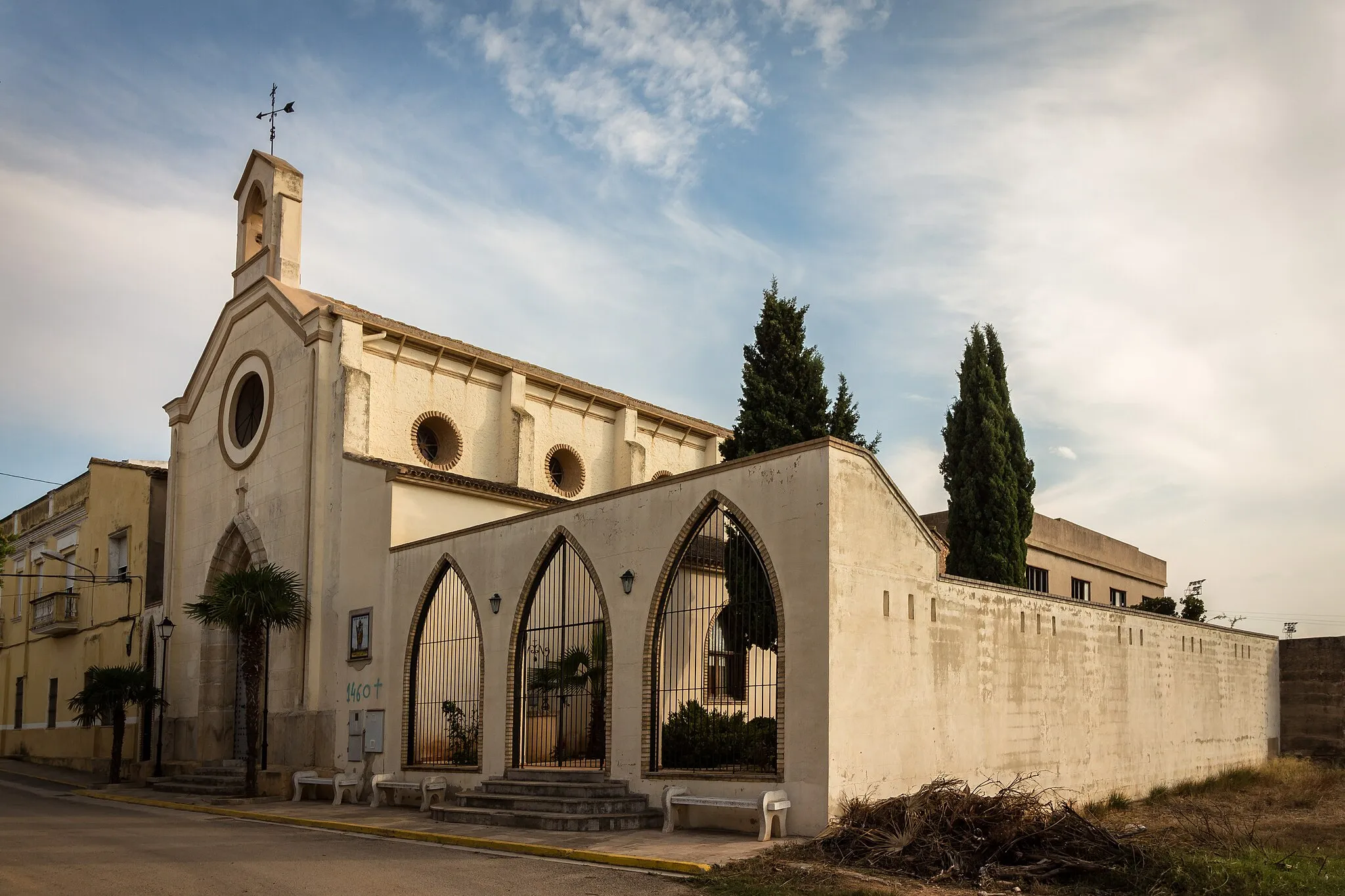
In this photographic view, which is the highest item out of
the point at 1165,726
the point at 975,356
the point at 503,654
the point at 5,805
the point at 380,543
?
the point at 975,356

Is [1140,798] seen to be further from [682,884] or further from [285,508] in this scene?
[285,508]

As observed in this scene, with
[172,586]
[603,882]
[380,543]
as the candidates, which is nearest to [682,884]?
[603,882]

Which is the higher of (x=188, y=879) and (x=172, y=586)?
(x=172, y=586)

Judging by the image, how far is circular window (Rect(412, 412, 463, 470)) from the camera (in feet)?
87.0

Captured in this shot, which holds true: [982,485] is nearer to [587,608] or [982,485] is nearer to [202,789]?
[587,608]

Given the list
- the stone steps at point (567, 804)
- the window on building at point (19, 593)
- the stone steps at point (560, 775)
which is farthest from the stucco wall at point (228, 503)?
the window on building at point (19, 593)

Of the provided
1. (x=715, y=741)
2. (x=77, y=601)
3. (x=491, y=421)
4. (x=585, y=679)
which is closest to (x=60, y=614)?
(x=77, y=601)

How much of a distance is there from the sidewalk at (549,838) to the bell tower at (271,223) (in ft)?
45.0

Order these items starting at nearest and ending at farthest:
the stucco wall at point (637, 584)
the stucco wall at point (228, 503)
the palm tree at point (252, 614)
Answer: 1. the stucco wall at point (637, 584)
2. the palm tree at point (252, 614)
3. the stucco wall at point (228, 503)

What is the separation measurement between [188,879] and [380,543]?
→ 11.4m

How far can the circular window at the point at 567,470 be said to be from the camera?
29.5 meters

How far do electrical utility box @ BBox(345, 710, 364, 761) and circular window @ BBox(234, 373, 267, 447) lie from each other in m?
8.48

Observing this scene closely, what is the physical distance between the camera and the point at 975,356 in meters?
24.9

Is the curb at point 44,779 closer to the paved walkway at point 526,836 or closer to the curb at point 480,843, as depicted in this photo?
the paved walkway at point 526,836
